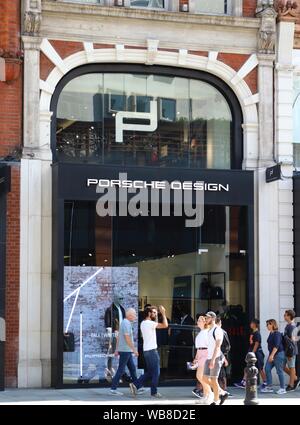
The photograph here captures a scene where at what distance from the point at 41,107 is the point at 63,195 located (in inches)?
83.4

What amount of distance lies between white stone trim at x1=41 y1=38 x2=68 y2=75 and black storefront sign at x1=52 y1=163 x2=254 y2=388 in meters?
2.32

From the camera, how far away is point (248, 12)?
24.8 meters

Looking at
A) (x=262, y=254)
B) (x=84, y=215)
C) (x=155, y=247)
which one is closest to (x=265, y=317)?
(x=262, y=254)

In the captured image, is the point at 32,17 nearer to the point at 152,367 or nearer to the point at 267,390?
the point at 152,367

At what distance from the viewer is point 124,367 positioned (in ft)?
69.3

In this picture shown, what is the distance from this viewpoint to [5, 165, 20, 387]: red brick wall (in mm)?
22406

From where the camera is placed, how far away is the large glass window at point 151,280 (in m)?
23.0

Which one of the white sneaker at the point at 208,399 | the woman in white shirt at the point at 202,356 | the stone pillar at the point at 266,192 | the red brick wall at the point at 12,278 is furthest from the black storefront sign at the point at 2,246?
the stone pillar at the point at 266,192

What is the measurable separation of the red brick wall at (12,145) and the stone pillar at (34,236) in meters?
0.13

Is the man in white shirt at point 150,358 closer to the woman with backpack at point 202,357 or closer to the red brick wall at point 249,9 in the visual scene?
the woman with backpack at point 202,357

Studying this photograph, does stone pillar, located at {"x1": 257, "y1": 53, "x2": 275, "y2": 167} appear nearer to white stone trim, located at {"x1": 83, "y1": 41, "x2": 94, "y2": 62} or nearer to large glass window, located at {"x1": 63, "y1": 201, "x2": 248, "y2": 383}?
large glass window, located at {"x1": 63, "y1": 201, "x2": 248, "y2": 383}

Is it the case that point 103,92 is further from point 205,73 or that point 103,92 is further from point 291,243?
point 291,243

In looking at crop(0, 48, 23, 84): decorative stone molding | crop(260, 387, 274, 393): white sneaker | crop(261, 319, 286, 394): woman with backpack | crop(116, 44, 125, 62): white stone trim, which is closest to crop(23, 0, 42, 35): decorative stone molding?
crop(0, 48, 23, 84): decorative stone molding

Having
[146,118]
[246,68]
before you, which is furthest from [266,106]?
[146,118]
